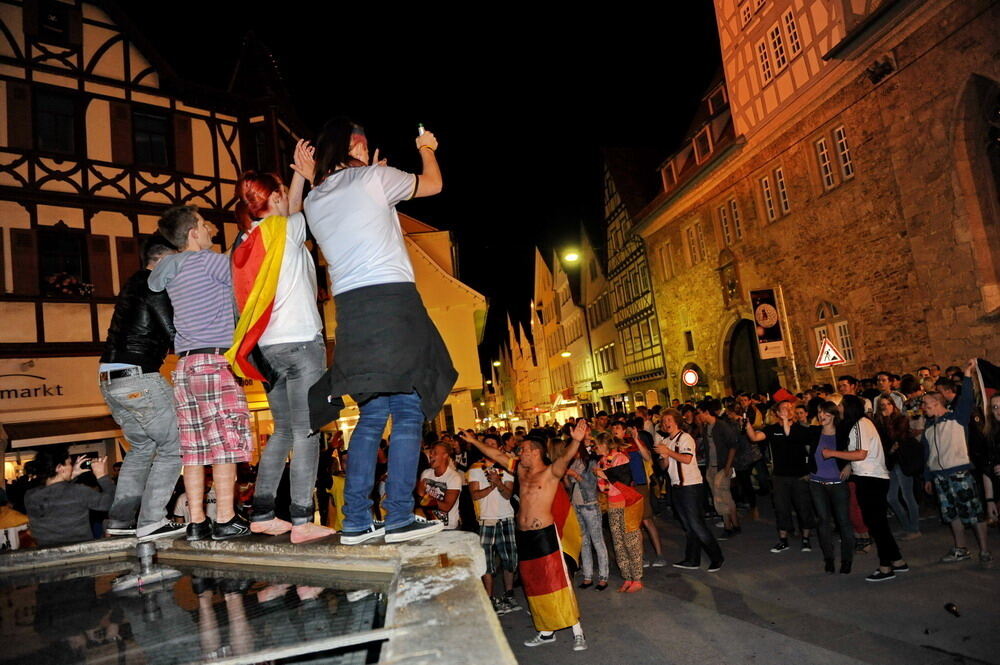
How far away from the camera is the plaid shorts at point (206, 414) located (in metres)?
3.98

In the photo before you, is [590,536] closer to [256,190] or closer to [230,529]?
[230,529]

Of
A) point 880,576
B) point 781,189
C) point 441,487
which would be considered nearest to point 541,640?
point 441,487

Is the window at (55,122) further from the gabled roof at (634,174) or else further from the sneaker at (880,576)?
the gabled roof at (634,174)

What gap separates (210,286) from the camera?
4.15 m

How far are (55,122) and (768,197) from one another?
20.3 m

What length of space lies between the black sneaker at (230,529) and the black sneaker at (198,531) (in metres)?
0.09

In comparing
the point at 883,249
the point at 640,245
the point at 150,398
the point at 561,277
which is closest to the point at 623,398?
the point at 640,245

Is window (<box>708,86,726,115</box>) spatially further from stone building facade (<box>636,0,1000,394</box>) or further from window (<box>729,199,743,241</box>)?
window (<box>729,199,743,241</box>)

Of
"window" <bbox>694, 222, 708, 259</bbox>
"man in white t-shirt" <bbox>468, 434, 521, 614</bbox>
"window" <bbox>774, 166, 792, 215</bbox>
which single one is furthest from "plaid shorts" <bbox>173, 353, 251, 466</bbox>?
"window" <bbox>694, 222, 708, 259</bbox>

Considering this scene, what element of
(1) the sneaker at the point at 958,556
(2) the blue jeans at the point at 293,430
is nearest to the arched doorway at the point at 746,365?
(1) the sneaker at the point at 958,556

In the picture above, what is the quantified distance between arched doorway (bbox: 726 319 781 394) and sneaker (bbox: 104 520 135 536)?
22.9 meters

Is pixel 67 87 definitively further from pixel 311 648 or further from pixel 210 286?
pixel 311 648

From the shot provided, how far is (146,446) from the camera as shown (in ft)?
14.7

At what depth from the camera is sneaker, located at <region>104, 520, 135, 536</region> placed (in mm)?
4338
